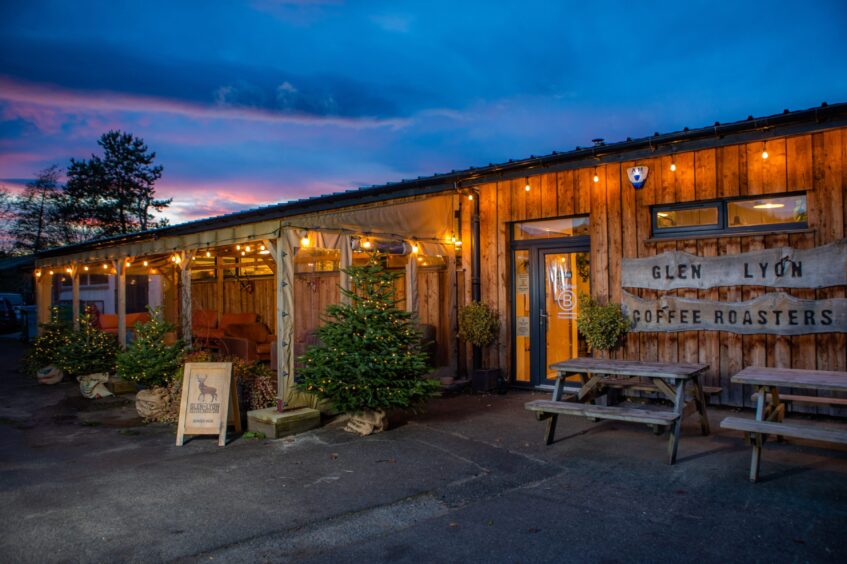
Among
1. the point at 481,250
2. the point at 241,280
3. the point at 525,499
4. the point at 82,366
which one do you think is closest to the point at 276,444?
the point at 525,499

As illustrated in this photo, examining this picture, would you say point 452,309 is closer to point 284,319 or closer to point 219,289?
point 284,319

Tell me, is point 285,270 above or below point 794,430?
above

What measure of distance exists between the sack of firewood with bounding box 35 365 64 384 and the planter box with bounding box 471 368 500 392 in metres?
8.12

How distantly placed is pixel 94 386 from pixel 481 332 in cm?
653

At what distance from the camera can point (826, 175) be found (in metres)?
6.45

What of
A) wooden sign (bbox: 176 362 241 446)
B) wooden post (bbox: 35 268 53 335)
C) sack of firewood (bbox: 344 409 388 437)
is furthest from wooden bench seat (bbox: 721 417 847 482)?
wooden post (bbox: 35 268 53 335)

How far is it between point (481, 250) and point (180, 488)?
6.08 m

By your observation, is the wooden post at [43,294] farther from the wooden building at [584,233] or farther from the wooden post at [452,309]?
the wooden post at [452,309]

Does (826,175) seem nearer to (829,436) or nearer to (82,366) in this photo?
(829,436)

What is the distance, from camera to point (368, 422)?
6293mm

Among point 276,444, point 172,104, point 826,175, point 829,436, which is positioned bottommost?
point 276,444

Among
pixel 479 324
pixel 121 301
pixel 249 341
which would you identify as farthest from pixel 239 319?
pixel 479 324

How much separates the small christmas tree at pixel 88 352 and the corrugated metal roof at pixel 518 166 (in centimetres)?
352

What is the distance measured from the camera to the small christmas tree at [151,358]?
786 cm
